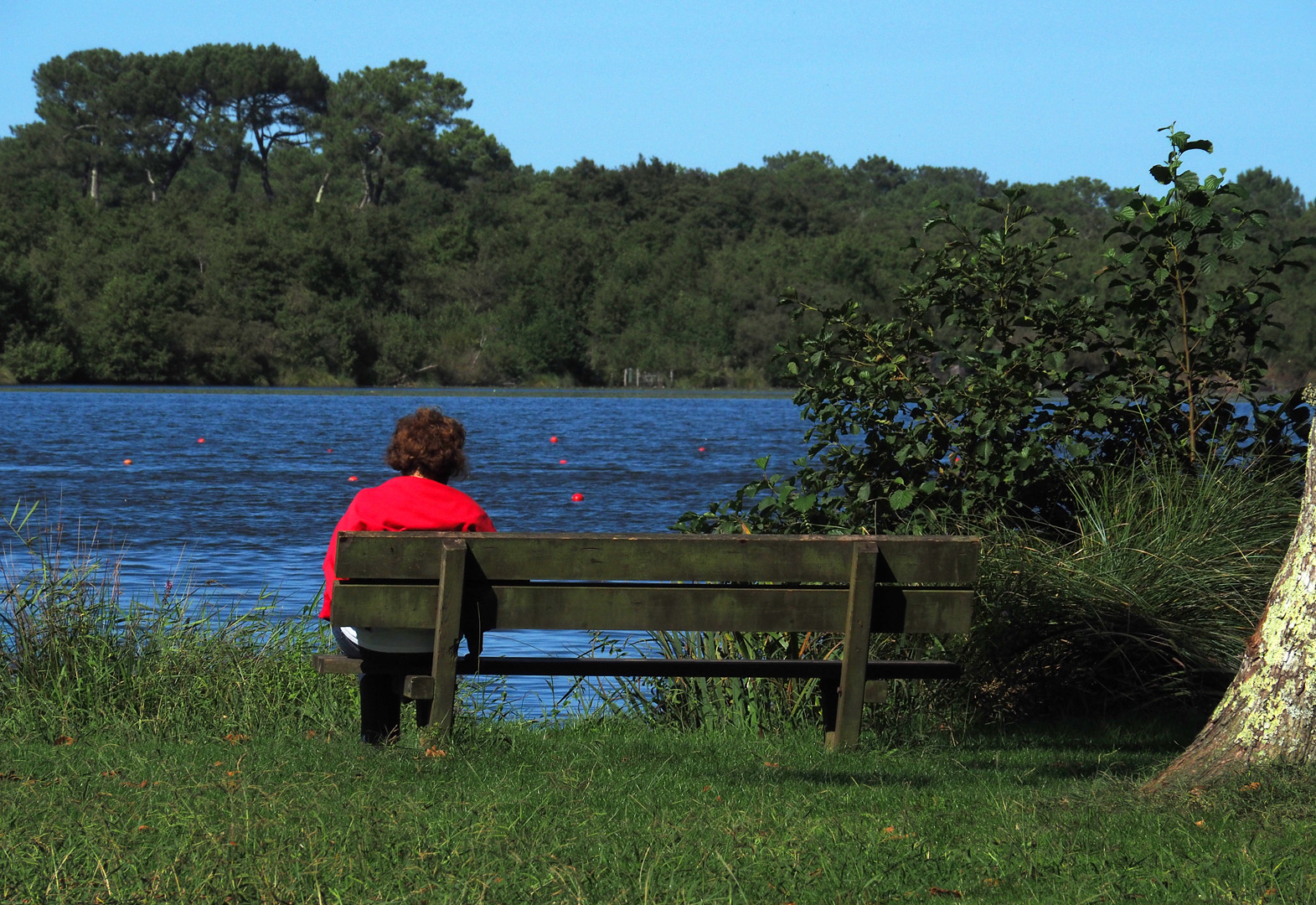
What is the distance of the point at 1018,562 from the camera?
6.97m

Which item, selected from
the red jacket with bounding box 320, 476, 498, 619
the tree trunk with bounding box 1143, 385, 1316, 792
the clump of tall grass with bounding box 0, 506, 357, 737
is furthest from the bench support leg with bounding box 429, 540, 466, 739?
the tree trunk with bounding box 1143, 385, 1316, 792

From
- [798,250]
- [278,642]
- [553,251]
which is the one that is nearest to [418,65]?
[553,251]

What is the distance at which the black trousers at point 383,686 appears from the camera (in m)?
5.32

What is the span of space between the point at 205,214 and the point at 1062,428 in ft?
288

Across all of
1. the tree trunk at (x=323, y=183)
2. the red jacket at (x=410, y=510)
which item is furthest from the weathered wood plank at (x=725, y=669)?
the tree trunk at (x=323, y=183)

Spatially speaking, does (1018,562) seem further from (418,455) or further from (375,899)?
(375,899)

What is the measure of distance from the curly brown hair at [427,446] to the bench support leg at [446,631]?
64 centimetres

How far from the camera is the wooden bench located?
195 inches

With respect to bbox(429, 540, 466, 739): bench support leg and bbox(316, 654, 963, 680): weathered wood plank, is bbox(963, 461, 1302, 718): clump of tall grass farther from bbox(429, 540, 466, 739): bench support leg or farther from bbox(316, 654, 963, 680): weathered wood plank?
bbox(429, 540, 466, 739): bench support leg

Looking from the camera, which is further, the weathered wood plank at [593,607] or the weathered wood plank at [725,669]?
the weathered wood plank at [725,669]

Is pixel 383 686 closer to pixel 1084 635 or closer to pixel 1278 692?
pixel 1278 692

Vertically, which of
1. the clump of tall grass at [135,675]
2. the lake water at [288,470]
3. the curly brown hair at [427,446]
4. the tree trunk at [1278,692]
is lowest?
the lake water at [288,470]

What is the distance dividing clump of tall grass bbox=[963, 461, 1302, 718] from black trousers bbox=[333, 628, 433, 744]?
2714 mm

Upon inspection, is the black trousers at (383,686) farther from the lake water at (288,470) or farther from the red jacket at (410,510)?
the lake water at (288,470)
